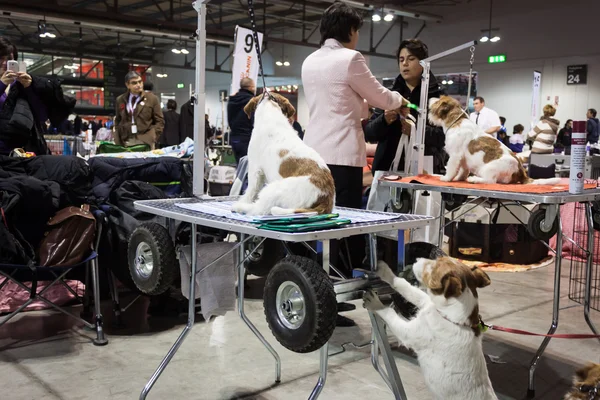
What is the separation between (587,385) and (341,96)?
1.92 m

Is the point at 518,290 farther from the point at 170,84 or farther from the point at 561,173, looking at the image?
the point at 170,84

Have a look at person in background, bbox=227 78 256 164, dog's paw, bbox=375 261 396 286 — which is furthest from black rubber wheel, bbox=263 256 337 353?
person in background, bbox=227 78 256 164

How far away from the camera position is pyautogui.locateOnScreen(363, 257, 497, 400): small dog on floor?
2047 mm

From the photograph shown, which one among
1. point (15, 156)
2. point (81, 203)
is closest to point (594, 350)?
point (81, 203)

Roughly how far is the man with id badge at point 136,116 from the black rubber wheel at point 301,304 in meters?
5.17

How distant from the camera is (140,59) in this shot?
2641 centimetres

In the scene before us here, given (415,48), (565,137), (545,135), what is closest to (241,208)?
(415,48)

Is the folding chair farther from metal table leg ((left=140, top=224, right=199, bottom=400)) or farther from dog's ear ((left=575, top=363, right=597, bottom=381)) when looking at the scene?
dog's ear ((left=575, top=363, right=597, bottom=381))

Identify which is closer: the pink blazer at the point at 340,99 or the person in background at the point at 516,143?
the pink blazer at the point at 340,99

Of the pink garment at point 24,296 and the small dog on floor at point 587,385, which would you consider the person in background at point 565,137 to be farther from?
the small dog on floor at point 587,385

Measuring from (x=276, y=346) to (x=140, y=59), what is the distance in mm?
25130

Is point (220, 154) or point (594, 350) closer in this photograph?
point (594, 350)

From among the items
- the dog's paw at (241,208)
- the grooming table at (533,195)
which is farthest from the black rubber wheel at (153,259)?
the grooming table at (533,195)

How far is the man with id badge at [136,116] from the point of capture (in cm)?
680
